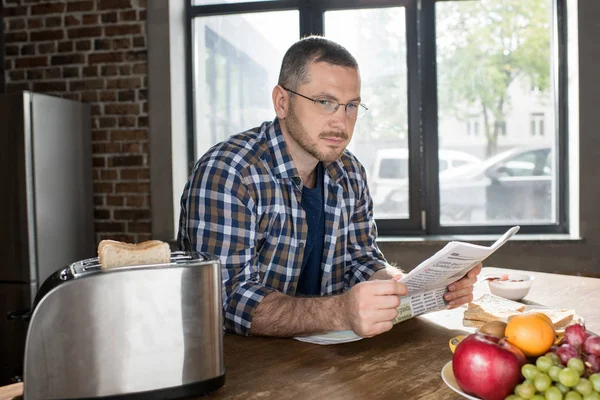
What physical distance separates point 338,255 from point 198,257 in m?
0.86

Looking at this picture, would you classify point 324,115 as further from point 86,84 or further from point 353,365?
point 86,84

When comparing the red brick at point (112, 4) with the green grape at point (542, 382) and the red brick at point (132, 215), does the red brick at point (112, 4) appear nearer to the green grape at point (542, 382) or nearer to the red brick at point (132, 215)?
the red brick at point (132, 215)

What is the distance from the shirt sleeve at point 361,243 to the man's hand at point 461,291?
1.22 feet

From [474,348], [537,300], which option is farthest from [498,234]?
[474,348]

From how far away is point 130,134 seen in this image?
355 centimetres

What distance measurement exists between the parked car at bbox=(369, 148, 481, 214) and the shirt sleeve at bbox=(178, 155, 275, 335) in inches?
84.2

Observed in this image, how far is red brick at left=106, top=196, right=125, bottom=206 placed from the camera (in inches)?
141

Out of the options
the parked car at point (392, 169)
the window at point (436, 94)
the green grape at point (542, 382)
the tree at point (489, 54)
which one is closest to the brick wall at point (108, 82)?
the window at point (436, 94)

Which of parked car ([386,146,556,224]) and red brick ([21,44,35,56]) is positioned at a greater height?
red brick ([21,44,35,56])

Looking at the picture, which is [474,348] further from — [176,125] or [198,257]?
[176,125]

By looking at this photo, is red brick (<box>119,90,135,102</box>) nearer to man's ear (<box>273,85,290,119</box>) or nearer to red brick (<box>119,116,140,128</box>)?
red brick (<box>119,116,140,128</box>)

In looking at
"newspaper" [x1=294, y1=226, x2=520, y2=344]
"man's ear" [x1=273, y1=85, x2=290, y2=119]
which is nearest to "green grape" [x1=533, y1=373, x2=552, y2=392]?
"newspaper" [x1=294, y1=226, x2=520, y2=344]

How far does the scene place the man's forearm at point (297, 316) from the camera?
1415 millimetres

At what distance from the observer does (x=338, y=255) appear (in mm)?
1968
